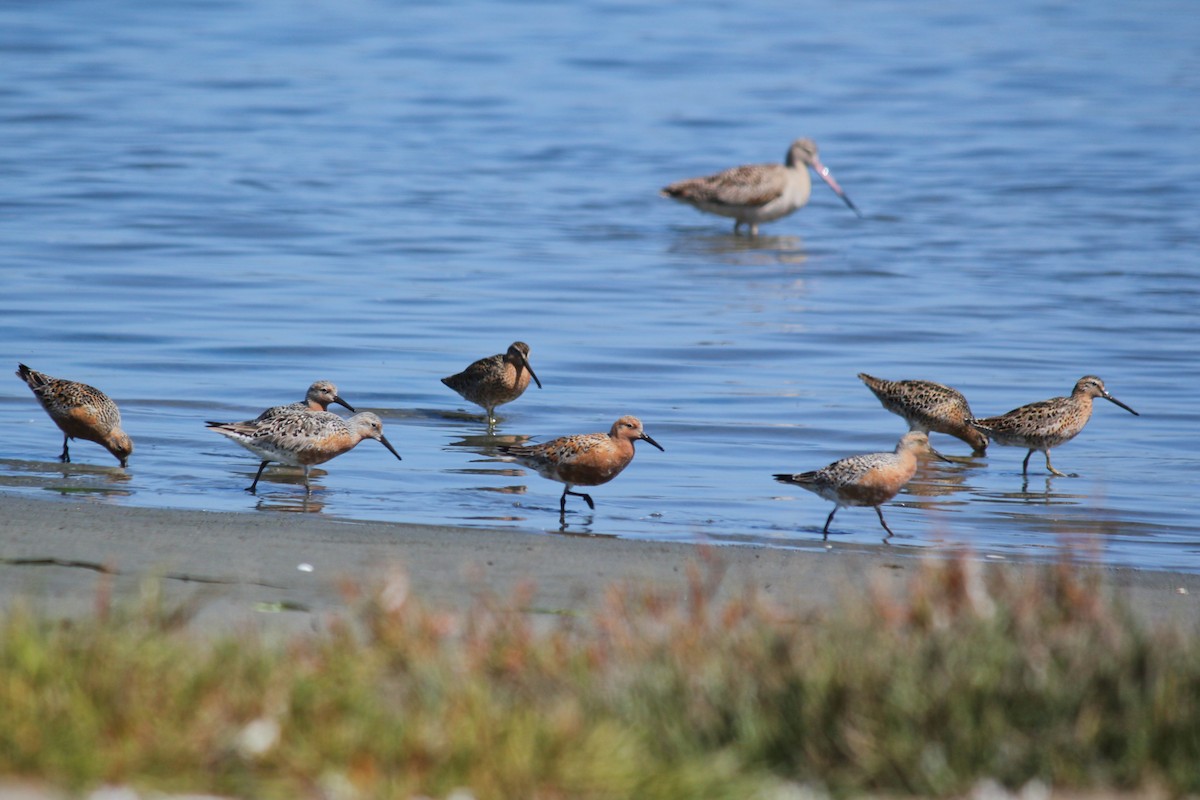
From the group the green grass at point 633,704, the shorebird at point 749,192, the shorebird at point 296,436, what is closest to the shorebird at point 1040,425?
the shorebird at point 296,436

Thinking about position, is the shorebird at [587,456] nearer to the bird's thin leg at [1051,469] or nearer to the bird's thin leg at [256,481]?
the bird's thin leg at [256,481]

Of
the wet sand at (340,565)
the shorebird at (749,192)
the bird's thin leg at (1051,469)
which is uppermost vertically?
the shorebird at (749,192)

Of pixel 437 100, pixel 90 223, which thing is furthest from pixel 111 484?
pixel 437 100

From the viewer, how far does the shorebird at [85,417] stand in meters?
11.6

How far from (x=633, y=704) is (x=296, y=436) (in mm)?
6170

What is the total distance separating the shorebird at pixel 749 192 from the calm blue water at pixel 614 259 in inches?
19.5

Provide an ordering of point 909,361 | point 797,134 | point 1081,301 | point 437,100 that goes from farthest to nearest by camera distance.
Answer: point 437,100, point 797,134, point 1081,301, point 909,361

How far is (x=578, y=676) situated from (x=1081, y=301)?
15.7 m

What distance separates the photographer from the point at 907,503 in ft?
36.7

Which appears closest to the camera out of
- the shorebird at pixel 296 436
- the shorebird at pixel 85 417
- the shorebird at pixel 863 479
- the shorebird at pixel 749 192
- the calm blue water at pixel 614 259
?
the shorebird at pixel 863 479

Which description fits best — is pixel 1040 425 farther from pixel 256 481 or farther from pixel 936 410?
pixel 256 481

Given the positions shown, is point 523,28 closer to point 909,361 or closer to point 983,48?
point 983,48

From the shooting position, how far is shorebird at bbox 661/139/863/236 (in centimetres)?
2672

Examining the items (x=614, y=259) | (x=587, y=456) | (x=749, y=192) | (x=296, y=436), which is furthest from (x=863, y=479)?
(x=749, y=192)
